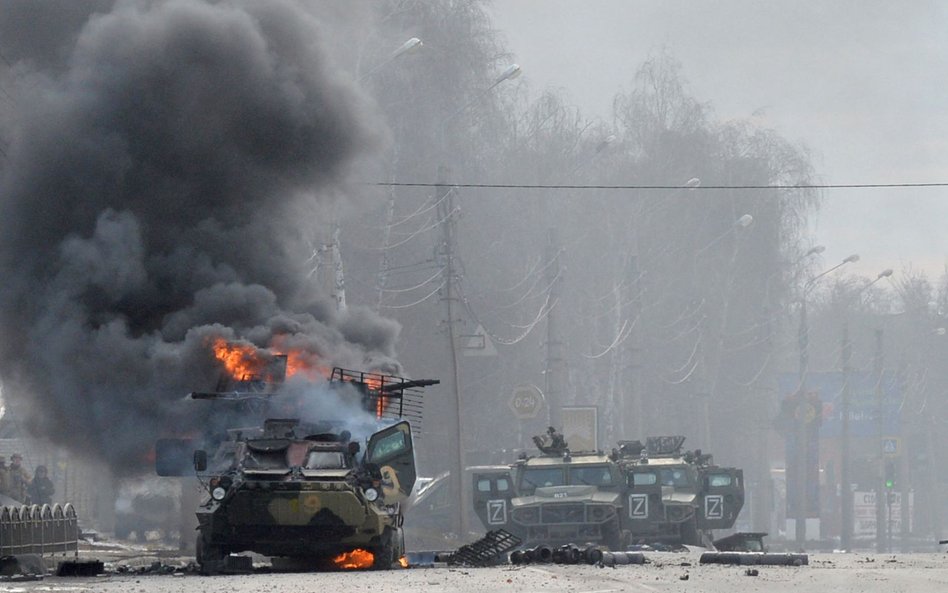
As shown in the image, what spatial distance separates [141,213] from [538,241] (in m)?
34.1

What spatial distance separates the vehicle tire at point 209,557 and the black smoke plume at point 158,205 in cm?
393

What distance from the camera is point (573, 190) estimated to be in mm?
62781

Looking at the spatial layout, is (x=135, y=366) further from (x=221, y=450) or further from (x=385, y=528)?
(x=385, y=528)

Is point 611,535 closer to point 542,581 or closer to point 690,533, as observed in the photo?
point 690,533

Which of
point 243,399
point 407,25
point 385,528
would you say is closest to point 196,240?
point 243,399

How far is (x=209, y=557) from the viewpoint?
18.5 m

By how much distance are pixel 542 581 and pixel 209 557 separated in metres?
4.02

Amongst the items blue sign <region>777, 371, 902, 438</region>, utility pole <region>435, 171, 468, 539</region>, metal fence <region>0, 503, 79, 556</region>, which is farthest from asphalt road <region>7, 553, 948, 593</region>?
blue sign <region>777, 371, 902, 438</region>

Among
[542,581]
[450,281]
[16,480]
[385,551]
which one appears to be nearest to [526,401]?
[450,281]

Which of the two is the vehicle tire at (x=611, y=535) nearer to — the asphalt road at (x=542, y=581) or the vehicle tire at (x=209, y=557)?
the asphalt road at (x=542, y=581)

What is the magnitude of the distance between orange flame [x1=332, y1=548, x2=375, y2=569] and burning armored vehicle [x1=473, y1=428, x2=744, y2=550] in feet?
31.5

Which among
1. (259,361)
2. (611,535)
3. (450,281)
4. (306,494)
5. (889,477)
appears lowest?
(889,477)

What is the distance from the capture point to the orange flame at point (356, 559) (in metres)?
18.8

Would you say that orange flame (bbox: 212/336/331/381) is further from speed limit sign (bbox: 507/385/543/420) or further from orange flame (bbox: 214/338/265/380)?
speed limit sign (bbox: 507/385/543/420)
